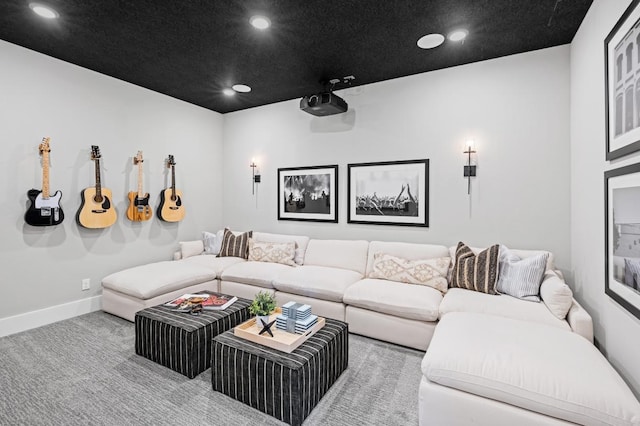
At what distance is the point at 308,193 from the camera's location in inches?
173

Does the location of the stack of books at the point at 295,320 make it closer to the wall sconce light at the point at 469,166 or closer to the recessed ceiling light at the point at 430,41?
the wall sconce light at the point at 469,166

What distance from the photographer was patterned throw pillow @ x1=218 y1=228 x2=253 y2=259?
4.33m

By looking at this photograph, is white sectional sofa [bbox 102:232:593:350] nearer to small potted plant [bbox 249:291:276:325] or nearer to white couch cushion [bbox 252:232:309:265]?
white couch cushion [bbox 252:232:309:265]

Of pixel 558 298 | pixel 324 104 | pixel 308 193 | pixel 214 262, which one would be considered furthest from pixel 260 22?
pixel 558 298

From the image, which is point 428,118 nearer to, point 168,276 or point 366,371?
point 366,371

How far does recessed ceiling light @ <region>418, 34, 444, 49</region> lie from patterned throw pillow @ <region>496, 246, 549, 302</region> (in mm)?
2142

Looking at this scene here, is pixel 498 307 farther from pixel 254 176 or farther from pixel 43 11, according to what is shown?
pixel 43 11


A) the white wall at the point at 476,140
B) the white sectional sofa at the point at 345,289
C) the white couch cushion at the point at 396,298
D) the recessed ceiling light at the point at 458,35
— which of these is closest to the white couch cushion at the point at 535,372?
the white sectional sofa at the point at 345,289

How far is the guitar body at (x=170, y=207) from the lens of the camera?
4.30m

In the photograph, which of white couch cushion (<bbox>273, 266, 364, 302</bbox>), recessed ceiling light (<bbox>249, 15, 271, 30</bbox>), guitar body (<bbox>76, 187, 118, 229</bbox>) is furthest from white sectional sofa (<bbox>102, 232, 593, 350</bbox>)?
recessed ceiling light (<bbox>249, 15, 271, 30</bbox>)

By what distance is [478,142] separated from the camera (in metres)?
3.29

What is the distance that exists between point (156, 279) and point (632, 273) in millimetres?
3901

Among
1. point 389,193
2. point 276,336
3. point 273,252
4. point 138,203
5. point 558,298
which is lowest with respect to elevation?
point 276,336

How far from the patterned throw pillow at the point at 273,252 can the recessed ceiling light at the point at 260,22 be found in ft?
8.22
